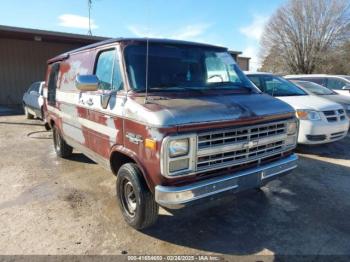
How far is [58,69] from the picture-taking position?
6035 millimetres

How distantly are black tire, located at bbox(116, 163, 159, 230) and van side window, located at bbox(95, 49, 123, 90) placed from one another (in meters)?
1.07

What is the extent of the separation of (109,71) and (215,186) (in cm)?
207

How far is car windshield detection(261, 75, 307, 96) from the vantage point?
24.8ft

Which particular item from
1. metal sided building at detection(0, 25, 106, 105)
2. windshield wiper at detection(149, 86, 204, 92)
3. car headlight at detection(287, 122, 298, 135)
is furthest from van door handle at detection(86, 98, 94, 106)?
metal sided building at detection(0, 25, 106, 105)

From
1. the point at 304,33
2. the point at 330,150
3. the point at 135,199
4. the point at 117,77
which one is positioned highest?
the point at 304,33

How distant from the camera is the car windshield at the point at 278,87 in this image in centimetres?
755

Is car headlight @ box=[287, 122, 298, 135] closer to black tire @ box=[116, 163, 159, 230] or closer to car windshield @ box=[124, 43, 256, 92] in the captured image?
car windshield @ box=[124, 43, 256, 92]

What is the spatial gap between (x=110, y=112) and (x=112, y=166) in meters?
0.73

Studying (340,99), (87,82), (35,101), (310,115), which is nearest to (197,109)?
(87,82)

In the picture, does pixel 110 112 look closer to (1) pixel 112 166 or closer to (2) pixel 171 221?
(1) pixel 112 166

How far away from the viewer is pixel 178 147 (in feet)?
9.62

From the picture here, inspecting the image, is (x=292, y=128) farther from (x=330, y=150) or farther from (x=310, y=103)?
(x=330, y=150)

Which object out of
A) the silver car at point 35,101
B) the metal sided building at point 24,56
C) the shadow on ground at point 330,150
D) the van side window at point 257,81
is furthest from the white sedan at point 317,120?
the metal sided building at point 24,56

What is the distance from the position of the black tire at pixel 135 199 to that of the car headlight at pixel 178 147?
0.63 m
